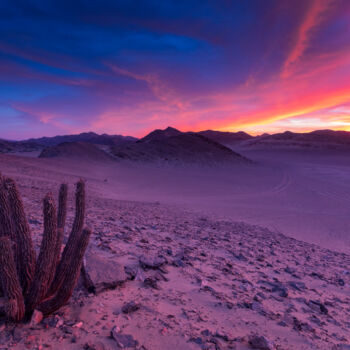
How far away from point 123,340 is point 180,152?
36.7 metres

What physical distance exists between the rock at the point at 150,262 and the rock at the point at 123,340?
164cm

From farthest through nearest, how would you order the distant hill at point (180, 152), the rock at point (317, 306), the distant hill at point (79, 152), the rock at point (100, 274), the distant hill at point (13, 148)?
the distant hill at point (13, 148), the distant hill at point (180, 152), the distant hill at point (79, 152), the rock at point (317, 306), the rock at point (100, 274)

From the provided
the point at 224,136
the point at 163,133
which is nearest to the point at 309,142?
the point at 163,133

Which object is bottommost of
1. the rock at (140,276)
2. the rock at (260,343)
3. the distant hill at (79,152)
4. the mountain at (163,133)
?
the rock at (260,343)

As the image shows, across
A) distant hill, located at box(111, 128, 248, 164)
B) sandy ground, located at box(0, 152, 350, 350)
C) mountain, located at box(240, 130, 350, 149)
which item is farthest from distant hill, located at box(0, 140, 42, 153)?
mountain, located at box(240, 130, 350, 149)

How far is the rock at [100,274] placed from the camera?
3.48 meters

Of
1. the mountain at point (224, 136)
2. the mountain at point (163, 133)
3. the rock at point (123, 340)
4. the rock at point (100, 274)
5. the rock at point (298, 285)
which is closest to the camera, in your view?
the rock at point (123, 340)

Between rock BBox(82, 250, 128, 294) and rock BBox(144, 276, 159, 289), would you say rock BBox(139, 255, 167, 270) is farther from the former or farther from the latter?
rock BBox(82, 250, 128, 294)

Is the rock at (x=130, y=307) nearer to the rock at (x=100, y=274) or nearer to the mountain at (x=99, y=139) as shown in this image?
the rock at (x=100, y=274)

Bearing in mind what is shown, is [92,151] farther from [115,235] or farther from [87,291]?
[87,291]

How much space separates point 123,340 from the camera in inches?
108

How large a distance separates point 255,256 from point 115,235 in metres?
3.11

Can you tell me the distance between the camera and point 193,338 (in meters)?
2.93

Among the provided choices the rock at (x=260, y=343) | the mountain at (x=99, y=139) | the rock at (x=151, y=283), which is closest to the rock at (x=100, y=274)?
the rock at (x=151, y=283)
